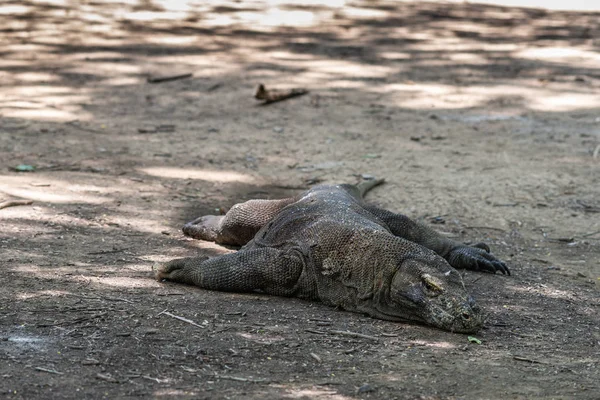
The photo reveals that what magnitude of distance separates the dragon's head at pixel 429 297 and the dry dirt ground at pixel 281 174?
Result: 0.25 feet

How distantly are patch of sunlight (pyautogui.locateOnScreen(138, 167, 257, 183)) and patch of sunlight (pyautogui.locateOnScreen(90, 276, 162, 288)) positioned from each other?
7.79 ft

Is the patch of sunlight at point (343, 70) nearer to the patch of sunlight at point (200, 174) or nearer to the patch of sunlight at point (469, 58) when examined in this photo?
the patch of sunlight at point (469, 58)

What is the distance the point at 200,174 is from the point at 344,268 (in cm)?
288

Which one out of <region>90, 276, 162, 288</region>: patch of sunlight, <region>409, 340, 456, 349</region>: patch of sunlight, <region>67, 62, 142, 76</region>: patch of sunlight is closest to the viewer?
<region>409, 340, 456, 349</region>: patch of sunlight

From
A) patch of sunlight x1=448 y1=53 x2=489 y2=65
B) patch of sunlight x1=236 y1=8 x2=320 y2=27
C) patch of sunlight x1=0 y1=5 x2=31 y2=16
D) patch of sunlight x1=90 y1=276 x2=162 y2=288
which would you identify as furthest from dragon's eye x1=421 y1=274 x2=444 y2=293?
patch of sunlight x1=0 y1=5 x2=31 y2=16

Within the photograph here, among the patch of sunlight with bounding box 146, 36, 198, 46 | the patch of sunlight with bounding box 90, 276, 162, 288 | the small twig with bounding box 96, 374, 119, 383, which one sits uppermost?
the patch of sunlight with bounding box 146, 36, 198, 46

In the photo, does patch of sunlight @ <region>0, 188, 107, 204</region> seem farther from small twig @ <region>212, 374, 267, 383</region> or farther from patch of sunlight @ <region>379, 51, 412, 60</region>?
patch of sunlight @ <region>379, 51, 412, 60</region>

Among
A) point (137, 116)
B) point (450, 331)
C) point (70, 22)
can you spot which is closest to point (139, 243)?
point (450, 331)

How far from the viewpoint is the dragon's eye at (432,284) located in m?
4.26

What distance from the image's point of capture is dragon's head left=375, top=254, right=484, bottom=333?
13.9 feet

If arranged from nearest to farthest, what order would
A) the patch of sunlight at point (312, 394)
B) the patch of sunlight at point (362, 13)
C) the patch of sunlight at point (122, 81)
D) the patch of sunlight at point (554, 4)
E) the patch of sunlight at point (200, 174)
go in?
the patch of sunlight at point (312, 394) < the patch of sunlight at point (200, 174) < the patch of sunlight at point (122, 81) < the patch of sunlight at point (362, 13) < the patch of sunlight at point (554, 4)

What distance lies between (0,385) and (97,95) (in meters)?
6.27

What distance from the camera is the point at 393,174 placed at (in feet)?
24.3

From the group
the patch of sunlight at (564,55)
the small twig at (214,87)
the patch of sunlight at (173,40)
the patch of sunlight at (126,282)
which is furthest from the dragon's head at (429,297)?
the patch of sunlight at (173,40)
